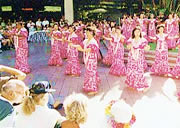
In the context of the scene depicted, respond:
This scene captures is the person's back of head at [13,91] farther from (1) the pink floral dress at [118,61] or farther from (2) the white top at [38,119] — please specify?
(1) the pink floral dress at [118,61]

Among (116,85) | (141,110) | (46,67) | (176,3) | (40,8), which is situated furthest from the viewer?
(40,8)

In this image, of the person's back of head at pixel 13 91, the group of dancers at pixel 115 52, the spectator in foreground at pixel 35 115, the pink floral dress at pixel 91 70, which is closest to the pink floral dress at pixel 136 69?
the group of dancers at pixel 115 52

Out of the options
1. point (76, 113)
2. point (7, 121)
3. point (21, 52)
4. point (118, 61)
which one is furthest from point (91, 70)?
point (7, 121)

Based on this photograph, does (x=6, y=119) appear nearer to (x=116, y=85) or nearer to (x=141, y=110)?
(x=141, y=110)

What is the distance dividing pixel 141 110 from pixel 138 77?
1408 mm

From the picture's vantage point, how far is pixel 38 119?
2.56m

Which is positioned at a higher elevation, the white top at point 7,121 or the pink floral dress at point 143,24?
the pink floral dress at point 143,24

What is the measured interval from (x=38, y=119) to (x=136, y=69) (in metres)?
4.58

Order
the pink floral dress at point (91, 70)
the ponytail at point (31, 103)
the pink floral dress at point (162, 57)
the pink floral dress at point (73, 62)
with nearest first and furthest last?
the ponytail at point (31, 103), the pink floral dress at point (91, 70), the pink floral dress at point (162, 57), the pink floral dress at point (73, 62)

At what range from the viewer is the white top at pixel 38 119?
255cm

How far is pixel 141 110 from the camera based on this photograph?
550 centimetres

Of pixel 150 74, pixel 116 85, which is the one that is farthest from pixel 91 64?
pixel 150 74

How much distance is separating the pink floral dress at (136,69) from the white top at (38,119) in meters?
4.38

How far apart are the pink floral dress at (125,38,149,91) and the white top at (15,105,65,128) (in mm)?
4381
